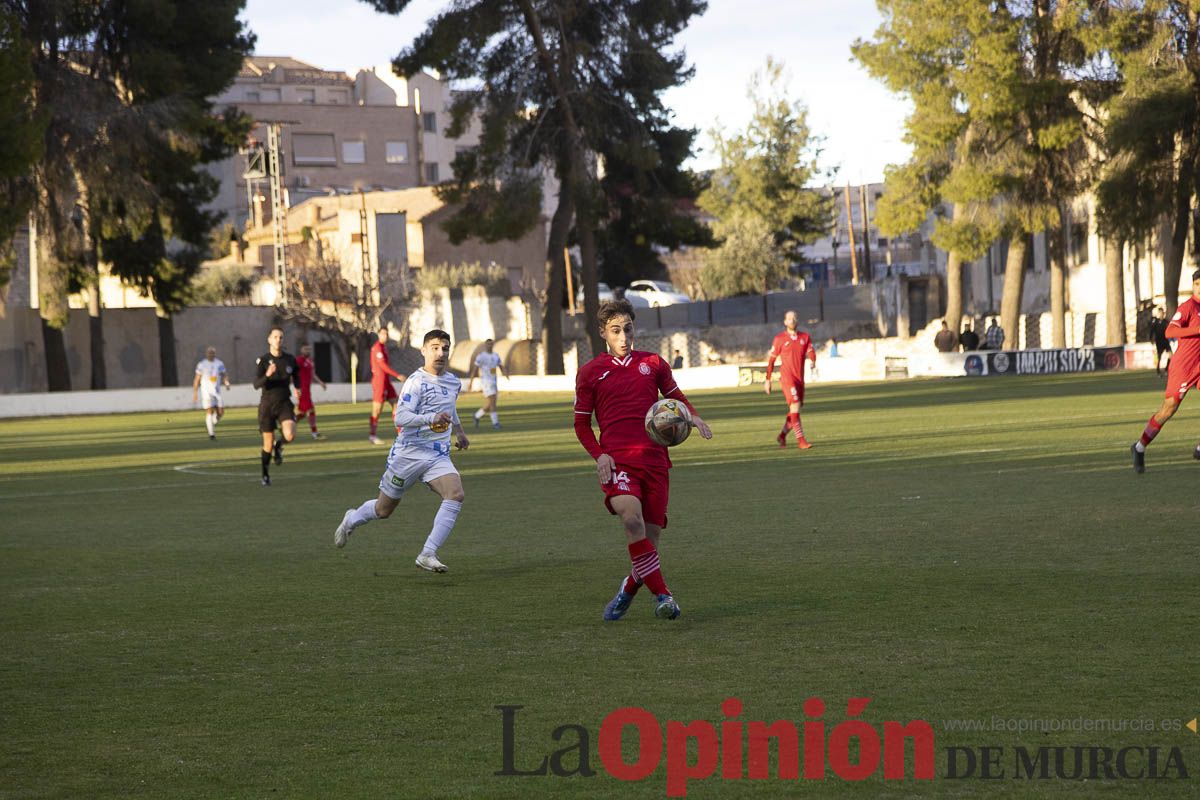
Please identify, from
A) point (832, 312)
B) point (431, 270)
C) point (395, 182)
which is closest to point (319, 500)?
point (832, 312)

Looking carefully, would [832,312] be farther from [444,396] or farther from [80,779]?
[80,779]

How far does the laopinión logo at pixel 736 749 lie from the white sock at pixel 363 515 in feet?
17.7

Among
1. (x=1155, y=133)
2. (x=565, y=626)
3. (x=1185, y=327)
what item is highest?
(x=1155, y=133)

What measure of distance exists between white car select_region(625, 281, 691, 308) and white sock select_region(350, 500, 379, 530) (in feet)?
213

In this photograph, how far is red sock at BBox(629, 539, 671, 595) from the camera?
8.65 m

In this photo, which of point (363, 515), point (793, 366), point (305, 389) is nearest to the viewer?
point (363, 515)

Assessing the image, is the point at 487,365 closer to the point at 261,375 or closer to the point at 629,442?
the point at 261,375

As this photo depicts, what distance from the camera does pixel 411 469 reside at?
11.5m

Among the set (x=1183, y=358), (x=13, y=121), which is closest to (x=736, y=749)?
(x=1183, y=358)

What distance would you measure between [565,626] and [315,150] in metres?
95.5

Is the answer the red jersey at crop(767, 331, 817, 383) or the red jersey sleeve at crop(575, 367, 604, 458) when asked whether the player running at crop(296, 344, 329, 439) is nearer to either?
the red jersey at crop(767, 331, 817, 383)

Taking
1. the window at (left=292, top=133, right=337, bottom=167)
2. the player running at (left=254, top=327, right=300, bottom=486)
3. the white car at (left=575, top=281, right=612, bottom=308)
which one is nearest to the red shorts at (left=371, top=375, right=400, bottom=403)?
the player running at (left=254, top=327, right=300, bottom=486)

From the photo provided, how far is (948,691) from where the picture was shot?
6.76 m

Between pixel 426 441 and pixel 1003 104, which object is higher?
pixel 1003 104
